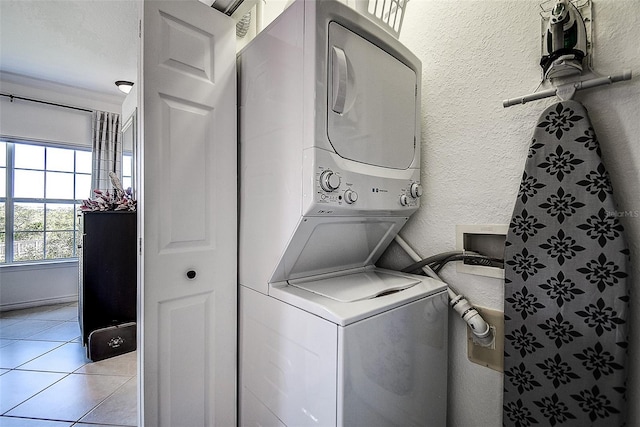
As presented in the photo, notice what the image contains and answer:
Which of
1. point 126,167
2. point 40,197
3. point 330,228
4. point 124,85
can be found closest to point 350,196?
point 330,228

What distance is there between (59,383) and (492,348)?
2.75 m

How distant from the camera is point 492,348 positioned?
3.84 feet

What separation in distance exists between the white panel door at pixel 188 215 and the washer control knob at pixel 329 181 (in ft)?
1.90

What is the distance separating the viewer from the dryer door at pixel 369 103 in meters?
0.96

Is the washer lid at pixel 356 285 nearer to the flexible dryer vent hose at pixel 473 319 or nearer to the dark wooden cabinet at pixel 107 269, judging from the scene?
the flexible dryer vent hose at pixel 473 319

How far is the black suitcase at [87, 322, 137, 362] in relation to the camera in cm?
237

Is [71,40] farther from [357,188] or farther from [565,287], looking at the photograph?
[565,287]

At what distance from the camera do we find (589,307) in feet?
2.97

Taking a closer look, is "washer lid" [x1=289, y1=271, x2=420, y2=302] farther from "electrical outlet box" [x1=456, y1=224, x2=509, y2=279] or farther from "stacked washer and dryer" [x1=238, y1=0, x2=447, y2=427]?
"electrical outlet box" [x1=456, y1=224, x2=509, y2=279]

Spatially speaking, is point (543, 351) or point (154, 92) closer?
point (543, 351)

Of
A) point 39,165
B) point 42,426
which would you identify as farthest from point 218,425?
point 39,165

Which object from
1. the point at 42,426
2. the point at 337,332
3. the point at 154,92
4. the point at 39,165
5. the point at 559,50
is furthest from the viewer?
the point at 39,165

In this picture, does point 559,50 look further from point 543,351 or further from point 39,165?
point 39,165

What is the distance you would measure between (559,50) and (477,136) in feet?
1.20
